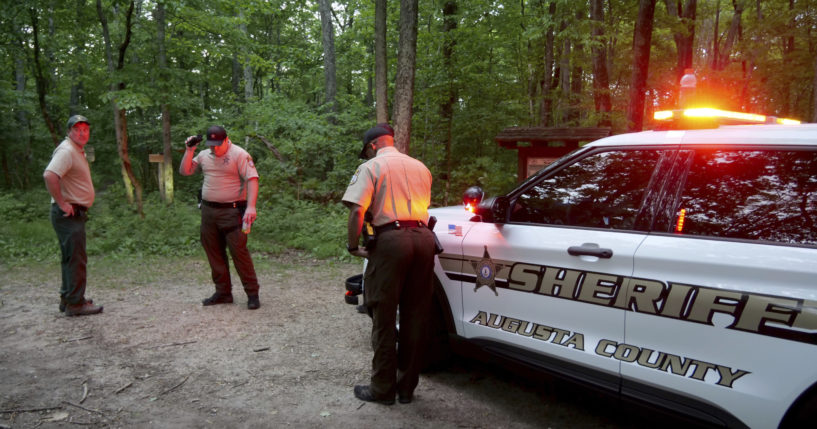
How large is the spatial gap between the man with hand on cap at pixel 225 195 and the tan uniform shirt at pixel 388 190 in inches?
94.5

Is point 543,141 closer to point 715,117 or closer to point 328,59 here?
point 715,117

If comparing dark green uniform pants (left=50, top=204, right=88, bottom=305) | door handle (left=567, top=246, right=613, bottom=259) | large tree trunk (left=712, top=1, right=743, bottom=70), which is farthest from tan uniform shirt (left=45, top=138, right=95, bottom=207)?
large tree trunk (left=712, top=1, right=743, bottom=70)

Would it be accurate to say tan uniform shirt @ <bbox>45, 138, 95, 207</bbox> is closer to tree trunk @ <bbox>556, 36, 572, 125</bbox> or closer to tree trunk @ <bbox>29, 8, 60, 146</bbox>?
tree trunk @ <bbox>29, 8, 60, 146</bbox>

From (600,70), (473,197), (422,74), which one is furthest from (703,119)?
(600,70)

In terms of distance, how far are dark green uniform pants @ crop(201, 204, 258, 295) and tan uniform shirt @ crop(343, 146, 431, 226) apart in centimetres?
256

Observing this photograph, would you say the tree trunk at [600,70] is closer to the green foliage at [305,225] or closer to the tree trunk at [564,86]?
the tree trunk at [564,86]

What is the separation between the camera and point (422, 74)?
11.8m

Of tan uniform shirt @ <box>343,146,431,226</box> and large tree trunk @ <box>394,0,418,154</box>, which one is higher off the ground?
large tree trunk @ <box>394,0,418,154</box>

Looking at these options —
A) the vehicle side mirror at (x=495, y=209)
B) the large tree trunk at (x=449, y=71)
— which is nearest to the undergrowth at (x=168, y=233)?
the large tree trunk at (x=449, y=71)

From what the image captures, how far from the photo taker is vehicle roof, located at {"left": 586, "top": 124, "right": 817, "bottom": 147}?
7.47 ft

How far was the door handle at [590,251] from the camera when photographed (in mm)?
2637

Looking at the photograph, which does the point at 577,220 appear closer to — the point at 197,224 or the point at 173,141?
the point at 197,224

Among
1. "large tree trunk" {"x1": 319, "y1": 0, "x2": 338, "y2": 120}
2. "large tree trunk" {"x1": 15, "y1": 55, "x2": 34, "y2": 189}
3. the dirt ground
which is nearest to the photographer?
the dirt ground

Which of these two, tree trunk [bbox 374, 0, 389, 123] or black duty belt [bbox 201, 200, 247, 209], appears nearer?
black duty belt [bbox 201, 200, 247, 209]
